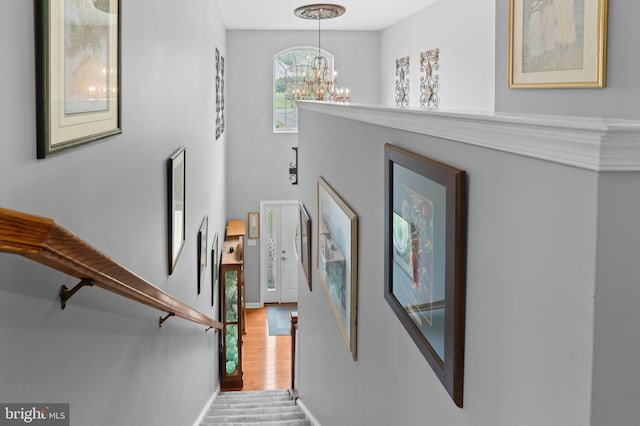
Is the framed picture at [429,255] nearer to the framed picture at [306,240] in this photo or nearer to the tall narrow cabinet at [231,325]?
the framed picture at [306,240]

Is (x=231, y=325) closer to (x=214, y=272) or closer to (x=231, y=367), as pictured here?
(x=231, y=367)

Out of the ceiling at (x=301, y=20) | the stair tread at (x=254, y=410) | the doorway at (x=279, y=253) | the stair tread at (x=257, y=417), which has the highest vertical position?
the ceiling at (x=301, y=20)

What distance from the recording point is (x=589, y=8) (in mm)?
2834

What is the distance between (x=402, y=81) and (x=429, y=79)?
117cm

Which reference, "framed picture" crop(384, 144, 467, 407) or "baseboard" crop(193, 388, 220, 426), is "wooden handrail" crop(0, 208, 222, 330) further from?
"baseboard" crop(193, 388, 220, 426)

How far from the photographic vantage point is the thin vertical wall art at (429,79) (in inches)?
316

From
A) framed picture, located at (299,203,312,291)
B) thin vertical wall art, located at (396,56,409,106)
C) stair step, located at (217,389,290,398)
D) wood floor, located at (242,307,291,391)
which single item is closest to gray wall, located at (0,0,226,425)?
framed picture, located at (299,203,312,291)

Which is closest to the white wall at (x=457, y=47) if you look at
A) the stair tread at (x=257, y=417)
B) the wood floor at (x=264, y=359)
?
the stair tread at (x=257, y=417)

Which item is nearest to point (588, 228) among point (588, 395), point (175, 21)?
point (588, 395)

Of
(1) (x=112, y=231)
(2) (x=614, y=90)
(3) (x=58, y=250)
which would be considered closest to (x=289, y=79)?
(2) (x=614, y=90)
